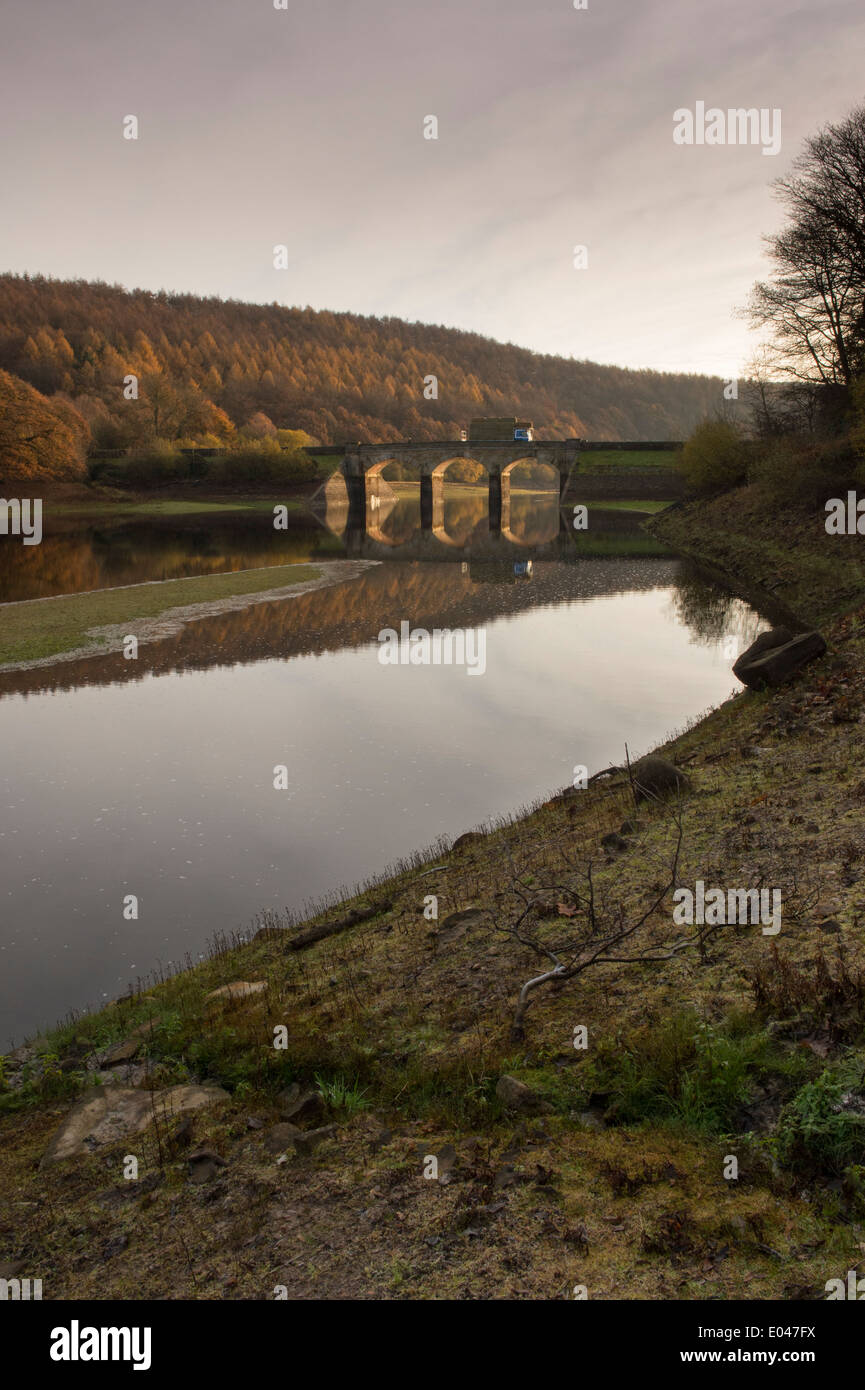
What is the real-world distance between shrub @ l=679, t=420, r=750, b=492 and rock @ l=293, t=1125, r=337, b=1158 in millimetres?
63693

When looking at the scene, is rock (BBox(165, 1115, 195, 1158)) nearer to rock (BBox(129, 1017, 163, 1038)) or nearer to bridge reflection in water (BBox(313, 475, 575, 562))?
rock (BBox(129, 1017, 163, 1038))

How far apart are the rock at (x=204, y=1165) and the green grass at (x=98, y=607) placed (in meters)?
23.4

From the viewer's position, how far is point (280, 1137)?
21.9 ft

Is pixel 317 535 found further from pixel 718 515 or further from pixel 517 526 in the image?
pixel 718 515

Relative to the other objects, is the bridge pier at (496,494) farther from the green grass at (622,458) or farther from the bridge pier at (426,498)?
the green grass at (622,458)

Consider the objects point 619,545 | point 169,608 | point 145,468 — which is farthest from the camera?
point 145,468

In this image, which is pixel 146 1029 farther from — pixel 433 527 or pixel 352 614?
pixel 433 527

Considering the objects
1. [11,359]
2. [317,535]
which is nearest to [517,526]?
[317,535]

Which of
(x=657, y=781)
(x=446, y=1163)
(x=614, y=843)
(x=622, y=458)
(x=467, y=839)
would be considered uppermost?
(x=622, y=458)

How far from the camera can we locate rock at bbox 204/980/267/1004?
9.20 metres

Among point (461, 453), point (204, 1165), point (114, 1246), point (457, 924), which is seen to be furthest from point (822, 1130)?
point (461, 453)

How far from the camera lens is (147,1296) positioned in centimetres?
534

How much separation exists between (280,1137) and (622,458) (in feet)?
351

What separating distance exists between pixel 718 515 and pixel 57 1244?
197 ft
